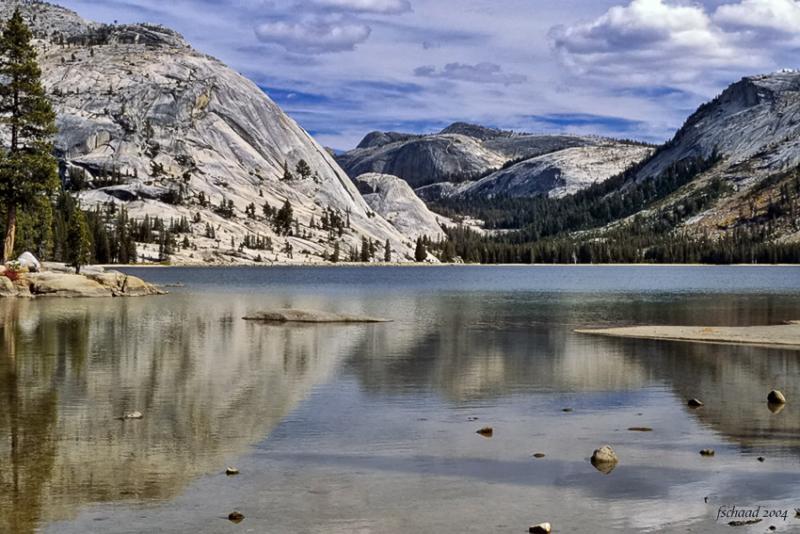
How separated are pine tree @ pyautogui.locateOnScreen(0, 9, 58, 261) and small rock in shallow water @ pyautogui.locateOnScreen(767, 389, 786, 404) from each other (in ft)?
296

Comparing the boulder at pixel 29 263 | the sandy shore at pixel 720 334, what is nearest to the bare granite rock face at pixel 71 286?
the boulder at pixel 29 263

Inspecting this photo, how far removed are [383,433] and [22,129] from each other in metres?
90.5

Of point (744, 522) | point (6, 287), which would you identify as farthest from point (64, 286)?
point (744, 522)

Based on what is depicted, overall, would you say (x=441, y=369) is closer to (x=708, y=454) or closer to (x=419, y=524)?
(x=708, y=454)

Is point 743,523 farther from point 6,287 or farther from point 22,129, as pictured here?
point 22,129

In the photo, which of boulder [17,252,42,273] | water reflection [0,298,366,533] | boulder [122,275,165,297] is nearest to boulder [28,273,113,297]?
boulder [122,275,165,297]

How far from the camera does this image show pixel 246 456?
25391 mm

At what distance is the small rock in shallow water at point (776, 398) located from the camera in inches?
1359

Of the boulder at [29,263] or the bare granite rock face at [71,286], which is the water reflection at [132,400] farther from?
the boulder at [29,263]

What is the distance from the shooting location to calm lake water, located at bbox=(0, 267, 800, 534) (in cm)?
2028

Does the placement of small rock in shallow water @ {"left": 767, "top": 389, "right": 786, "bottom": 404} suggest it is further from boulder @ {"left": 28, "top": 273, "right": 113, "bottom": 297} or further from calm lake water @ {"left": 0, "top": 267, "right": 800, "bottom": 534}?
boulder @ {"left": 28, "top": 273, "right": 113, "bottom": 297}

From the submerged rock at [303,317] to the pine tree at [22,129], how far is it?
1743 inches

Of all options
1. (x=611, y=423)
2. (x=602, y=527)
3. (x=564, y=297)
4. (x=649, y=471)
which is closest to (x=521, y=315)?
(x=564, y=297)

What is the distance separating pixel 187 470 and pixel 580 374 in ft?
81.8
